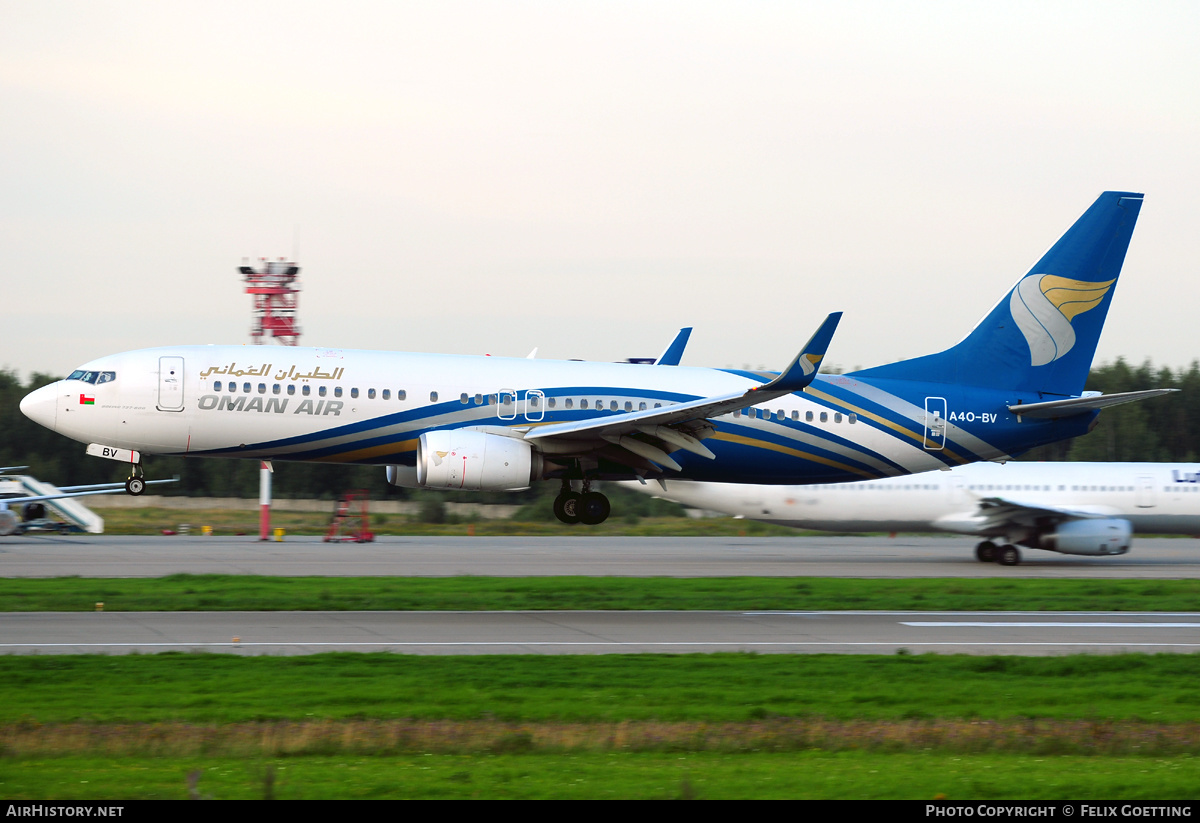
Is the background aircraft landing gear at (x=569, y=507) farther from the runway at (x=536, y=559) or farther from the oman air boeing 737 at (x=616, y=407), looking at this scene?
the runway at (x=536, y=559)

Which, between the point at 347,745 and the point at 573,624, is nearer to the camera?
the point at 347,745

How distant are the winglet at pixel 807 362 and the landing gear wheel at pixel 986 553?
647 inches

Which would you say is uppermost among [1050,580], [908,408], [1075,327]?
[1075,327]

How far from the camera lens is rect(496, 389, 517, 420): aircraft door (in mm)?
26781

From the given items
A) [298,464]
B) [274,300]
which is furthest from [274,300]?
[298,464]

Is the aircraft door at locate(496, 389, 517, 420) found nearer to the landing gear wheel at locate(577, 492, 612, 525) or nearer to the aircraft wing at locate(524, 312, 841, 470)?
the aircraft wing at locate(524, 312, 841, 470)

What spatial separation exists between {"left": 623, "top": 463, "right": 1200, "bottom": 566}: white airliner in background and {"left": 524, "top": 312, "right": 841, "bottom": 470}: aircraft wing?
11.0 metres

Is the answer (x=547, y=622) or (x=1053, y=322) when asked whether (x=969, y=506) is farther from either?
(x=547, y=622)

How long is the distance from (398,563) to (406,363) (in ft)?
31.7

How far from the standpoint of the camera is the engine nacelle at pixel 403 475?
26.8 metres

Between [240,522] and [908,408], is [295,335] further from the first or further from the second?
[908,408]

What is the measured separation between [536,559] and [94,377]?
15.2 m

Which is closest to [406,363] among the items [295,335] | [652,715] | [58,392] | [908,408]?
[58,392]
